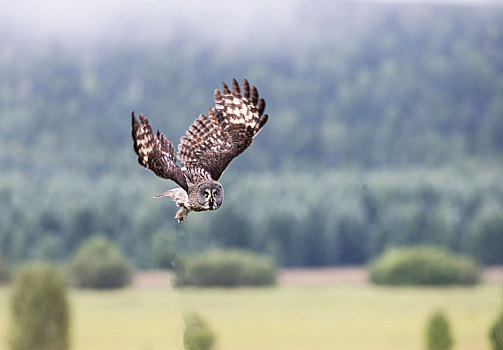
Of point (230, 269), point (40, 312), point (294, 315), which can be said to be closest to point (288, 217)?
point (294, 315)

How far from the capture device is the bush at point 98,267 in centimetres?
2755

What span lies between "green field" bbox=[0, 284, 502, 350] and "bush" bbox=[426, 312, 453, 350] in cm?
727

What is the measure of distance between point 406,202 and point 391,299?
6324 mm

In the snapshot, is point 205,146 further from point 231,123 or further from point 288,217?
point 288,217

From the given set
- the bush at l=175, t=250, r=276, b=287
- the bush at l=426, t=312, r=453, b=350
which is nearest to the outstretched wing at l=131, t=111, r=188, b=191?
the bush at l=426, t=312, r=453, b=350

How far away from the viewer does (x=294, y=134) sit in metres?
40.4

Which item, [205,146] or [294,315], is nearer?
[205,146]

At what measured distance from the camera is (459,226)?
1447 inches

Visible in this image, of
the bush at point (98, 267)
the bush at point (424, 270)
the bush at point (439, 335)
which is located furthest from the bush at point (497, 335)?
the bush at point (424, 270)

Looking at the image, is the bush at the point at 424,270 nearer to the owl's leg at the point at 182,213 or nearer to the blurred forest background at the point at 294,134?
the blurred forest background at the point at 294,134

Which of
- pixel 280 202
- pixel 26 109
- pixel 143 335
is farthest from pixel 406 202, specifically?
pixel 26 109

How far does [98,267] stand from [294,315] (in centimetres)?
829

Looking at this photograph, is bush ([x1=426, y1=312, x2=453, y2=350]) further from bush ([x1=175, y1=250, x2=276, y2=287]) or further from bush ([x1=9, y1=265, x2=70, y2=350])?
bush ([x1=175, y1=250, x2=276, y2=287])

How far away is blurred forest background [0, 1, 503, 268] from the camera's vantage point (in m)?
35.1
